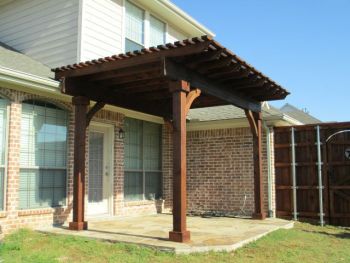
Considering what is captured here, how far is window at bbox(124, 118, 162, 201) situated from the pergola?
1.00 meters

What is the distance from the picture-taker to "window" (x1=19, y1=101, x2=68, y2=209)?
793cm

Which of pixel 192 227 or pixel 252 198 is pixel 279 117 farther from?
pixel 192 227

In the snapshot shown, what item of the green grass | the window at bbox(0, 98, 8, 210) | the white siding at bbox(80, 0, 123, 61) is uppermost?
the white siding at bbox(80, 0, 123, 61)

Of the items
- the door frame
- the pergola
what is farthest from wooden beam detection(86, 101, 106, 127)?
the door frame

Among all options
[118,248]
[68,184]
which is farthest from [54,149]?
[118,248]

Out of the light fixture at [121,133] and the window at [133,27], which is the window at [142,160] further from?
the window at [133,27]

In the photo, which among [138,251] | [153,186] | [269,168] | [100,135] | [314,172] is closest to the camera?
[138,251]

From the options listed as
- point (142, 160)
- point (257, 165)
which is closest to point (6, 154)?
point (142, 160)

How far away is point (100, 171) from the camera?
993 centimetres

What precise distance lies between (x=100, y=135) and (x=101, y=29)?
2555 millimetres

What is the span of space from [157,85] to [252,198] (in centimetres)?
432

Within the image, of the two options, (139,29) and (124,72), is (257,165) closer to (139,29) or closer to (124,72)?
(124,72)

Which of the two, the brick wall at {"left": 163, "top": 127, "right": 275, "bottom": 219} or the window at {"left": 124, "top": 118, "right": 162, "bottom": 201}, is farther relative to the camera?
the brick wall at {"left": 163, "top": 127, "right": 275, "bottom": 219}

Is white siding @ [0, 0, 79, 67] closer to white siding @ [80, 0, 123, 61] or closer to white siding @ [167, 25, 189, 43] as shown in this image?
white siding @ [80, 0, 123, 61]
